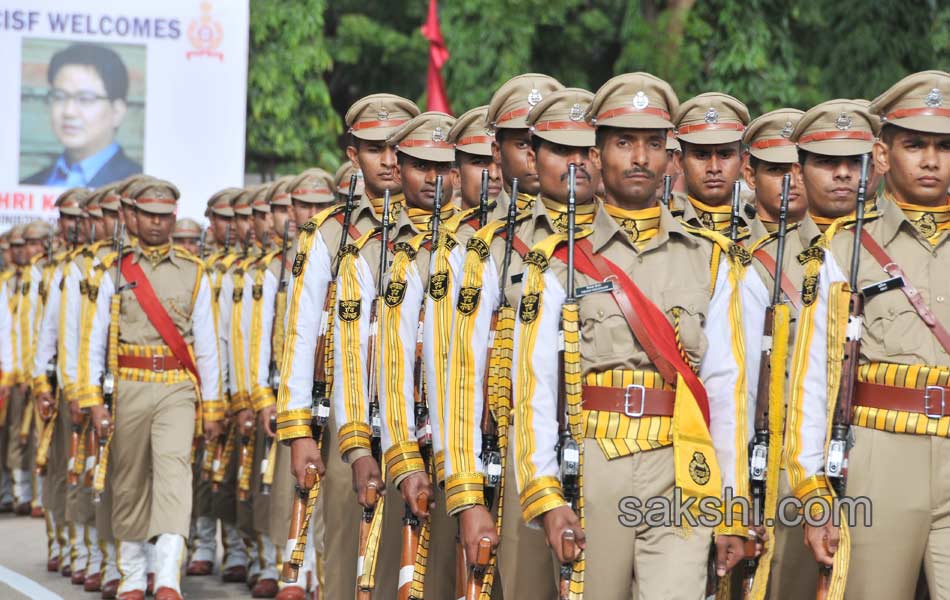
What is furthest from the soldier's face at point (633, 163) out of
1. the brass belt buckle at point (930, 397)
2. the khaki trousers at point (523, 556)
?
the brass belt buckle at point (930, 397)

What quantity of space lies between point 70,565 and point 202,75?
8705 mm

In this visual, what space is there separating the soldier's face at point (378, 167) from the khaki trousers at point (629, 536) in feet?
11.9

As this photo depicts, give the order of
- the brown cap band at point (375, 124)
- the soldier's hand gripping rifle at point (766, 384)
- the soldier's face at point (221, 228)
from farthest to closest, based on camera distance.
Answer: the soldier's face at point (221, 228), the brown cap band at point (375, 124), the soldier's hand gripping rifle at point (766, 384)

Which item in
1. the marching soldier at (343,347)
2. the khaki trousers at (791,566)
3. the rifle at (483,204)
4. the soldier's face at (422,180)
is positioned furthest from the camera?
the soldier's face at (422,180)

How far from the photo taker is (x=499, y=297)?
7.37 meters

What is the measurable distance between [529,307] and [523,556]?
92 cm

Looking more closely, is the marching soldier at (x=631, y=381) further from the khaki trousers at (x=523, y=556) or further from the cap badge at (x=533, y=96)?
the cap badge at (x=533, y=96)

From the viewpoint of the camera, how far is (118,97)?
71.9 feet

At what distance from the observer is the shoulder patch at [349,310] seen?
926 centimetres

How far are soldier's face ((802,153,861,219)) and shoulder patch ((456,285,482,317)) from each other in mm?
2096

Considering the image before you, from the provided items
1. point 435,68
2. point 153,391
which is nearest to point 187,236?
point 153,391

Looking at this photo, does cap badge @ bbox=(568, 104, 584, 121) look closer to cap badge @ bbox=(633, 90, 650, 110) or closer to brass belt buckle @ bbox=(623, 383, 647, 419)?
cap badge @ bbox=(633, 90, 650, 110)

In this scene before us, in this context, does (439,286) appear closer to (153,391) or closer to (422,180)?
(422,180)

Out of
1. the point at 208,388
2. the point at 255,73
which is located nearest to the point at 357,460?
the point at 208,388
